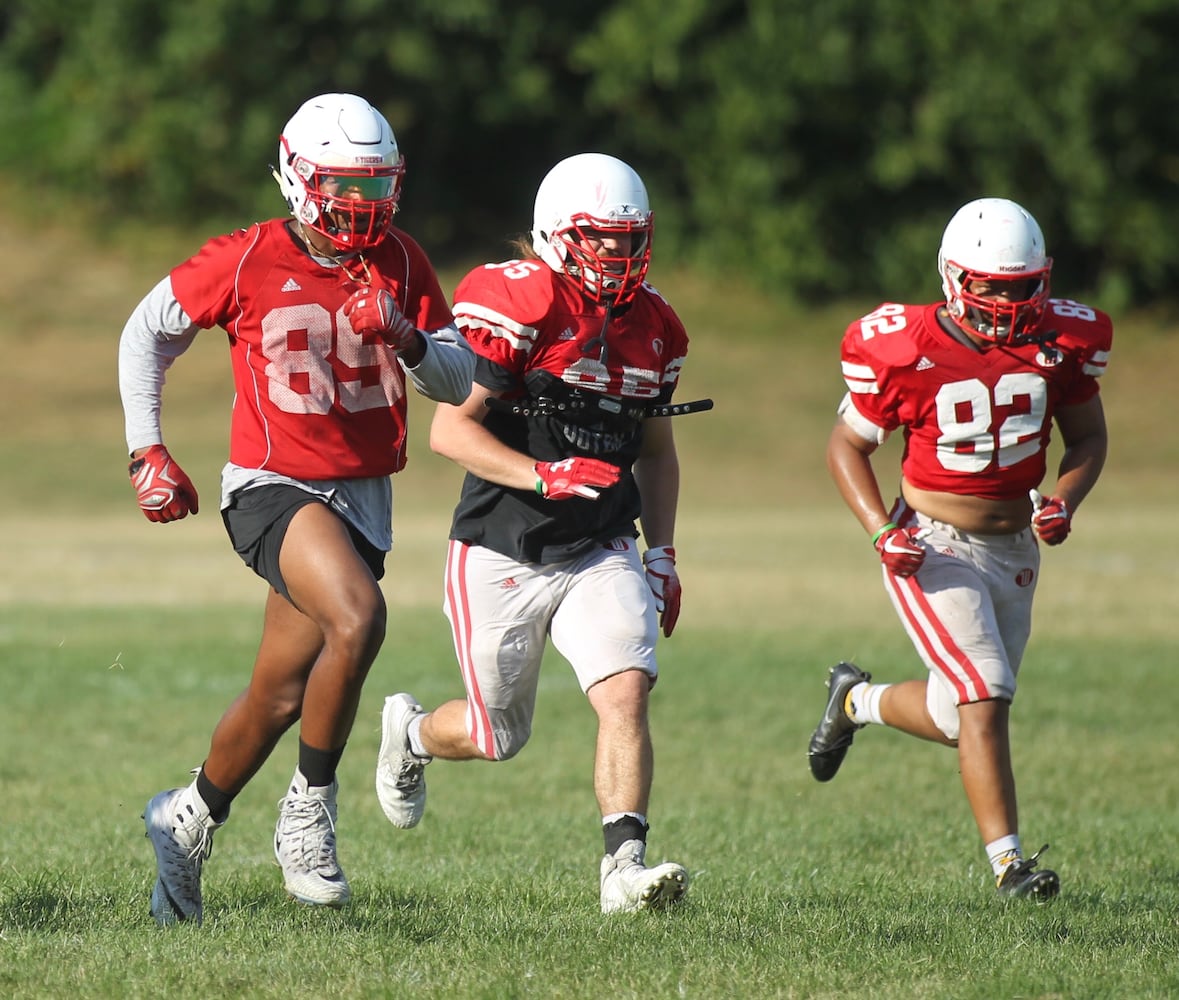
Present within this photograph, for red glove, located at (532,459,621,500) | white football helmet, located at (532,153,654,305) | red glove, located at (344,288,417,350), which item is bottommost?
red glove, located at (532,459,621,500)

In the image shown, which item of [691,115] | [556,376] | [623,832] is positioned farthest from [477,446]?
[691,115]

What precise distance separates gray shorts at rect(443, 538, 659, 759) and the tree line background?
87.8ft

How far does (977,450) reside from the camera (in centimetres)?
580

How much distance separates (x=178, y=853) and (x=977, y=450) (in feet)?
9.06

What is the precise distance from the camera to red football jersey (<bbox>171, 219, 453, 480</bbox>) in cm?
483

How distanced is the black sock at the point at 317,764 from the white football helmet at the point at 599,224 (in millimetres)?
1520

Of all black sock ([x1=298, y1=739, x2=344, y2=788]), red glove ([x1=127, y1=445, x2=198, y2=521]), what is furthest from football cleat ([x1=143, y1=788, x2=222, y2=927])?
red glove ([x1=127, y1=445, x2=198, y2=521])

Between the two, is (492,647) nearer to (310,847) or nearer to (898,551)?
(310,847)

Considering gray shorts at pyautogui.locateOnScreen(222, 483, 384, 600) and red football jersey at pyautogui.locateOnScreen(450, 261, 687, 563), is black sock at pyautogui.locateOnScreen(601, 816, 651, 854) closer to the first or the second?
red football jersey at pyautogui.locateOnScreen(450, 261, 687, 563)

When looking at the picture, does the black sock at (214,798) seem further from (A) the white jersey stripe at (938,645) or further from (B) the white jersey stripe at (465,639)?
(A) the white jersey stripe at (938,645)

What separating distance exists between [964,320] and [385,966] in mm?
2934

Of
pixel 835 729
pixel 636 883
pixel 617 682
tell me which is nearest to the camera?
pixel 636 883

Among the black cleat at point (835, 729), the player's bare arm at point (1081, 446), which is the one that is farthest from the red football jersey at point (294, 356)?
the black cleat at point (835, 729)

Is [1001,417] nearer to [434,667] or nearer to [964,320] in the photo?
[964,320]
